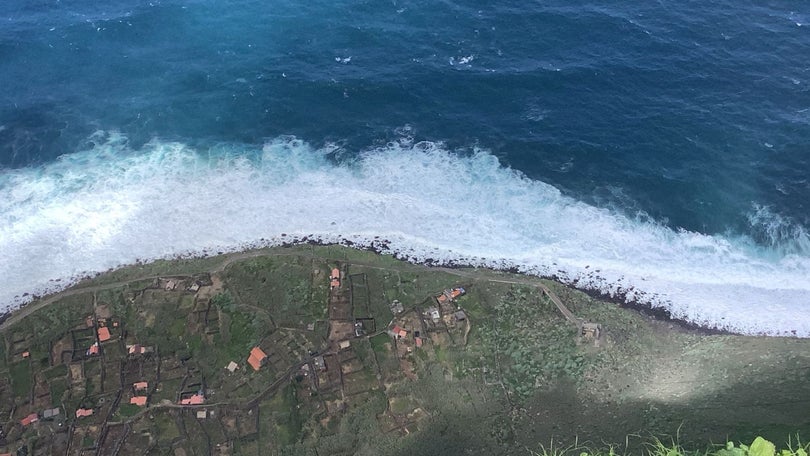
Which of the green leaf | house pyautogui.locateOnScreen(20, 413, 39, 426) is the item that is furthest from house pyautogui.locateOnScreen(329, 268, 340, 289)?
the green leaf

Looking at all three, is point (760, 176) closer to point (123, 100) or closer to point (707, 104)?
point (707, 104)

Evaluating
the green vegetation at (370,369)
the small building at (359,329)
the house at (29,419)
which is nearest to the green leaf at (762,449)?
the green vegetation at (370,369)

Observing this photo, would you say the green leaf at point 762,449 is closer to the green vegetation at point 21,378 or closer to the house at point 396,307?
the house at point 396,307

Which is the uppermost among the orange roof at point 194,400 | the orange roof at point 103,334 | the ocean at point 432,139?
the ocean at point 432,139

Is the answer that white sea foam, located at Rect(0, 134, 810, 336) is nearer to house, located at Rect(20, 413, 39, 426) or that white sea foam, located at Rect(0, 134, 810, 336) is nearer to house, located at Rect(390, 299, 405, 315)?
house, located at Rect(390, 299, 405, 315)

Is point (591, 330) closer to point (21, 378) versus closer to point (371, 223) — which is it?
point (371, 223)

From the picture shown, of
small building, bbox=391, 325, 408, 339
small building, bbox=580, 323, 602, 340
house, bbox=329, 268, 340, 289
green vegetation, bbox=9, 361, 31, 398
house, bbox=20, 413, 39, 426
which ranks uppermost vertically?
small building, bbox=580, 323, 602, 340
